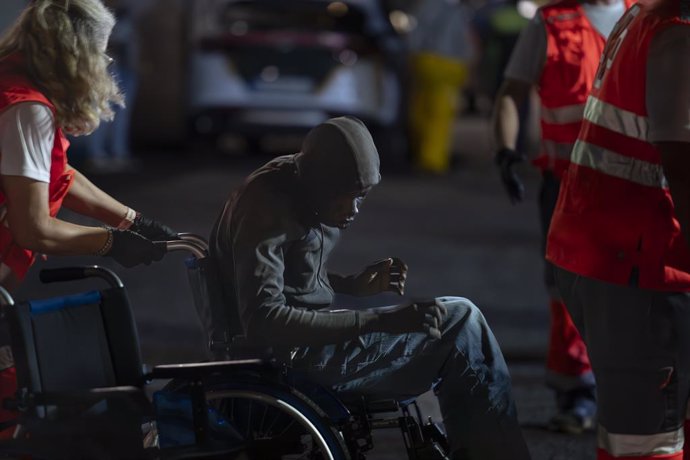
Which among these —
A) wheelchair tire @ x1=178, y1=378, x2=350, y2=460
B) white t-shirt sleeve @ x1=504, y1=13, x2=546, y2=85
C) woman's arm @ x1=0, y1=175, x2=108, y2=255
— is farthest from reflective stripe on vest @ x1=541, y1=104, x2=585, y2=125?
woman's arm @ x1=0, y1=175, x2=108, y2=255

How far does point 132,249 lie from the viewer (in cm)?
380

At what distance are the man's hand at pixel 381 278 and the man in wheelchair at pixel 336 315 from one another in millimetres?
164

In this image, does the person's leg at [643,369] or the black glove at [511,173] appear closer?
the person's leg at [643,369]

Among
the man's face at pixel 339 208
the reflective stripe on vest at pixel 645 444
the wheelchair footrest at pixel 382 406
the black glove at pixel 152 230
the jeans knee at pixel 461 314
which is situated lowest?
the reflective stripe on vest at pixel 645 444

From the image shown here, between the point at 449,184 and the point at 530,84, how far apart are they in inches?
294

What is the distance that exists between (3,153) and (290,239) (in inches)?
29.1

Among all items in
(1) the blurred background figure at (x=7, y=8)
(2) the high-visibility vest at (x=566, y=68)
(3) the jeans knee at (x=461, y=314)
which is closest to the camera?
(3) the jeans knee at (x=461, y=314)

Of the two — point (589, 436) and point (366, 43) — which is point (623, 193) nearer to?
point (589, 436)

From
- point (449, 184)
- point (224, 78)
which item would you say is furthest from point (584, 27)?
point (449, 184)

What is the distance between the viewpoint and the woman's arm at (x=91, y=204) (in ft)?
13.0

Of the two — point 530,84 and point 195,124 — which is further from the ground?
point 530,84

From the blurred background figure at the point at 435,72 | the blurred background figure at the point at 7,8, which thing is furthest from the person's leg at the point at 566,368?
the blurred background figure at the point at 435,72

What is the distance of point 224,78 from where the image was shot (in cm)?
1137

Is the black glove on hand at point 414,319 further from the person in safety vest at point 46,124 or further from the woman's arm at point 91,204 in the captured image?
the woman's arm at point 91,204
